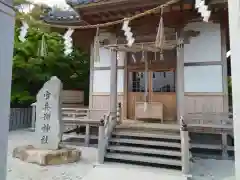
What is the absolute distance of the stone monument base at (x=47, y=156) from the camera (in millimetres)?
5820

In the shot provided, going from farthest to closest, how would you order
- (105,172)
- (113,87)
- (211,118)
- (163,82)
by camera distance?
(163,82) → (113,87) → (211,118) → (105,172)

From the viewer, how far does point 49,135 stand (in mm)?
6453

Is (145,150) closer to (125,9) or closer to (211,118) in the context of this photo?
(211,118)

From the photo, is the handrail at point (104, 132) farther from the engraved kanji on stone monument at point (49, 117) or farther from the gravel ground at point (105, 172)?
the engraved kanji on stone monument at point (49, 117)

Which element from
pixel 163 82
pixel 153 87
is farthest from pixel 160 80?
pixel 153 87

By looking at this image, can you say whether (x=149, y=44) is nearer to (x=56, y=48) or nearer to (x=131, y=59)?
(x=131, y=59)

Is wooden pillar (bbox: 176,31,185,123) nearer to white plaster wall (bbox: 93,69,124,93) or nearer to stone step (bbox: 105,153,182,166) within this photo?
stone step (bbox: 105,153,182,166)

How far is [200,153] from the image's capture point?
24.3 ft

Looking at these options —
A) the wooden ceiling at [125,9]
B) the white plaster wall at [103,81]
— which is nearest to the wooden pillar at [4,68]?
the wooden ceiling at [125,9]

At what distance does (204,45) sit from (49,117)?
6.06 meters

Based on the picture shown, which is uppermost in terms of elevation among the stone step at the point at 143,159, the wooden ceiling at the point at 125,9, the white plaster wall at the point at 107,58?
the wooden ceiling at the point at 125,9

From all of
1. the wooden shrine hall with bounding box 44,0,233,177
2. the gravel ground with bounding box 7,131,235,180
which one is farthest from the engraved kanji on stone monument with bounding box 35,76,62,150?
the wooden shrine hall with bounding box 44,0,233,177

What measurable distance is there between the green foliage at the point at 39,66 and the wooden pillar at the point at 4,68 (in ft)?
33.5

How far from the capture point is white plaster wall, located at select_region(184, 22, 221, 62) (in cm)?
783
